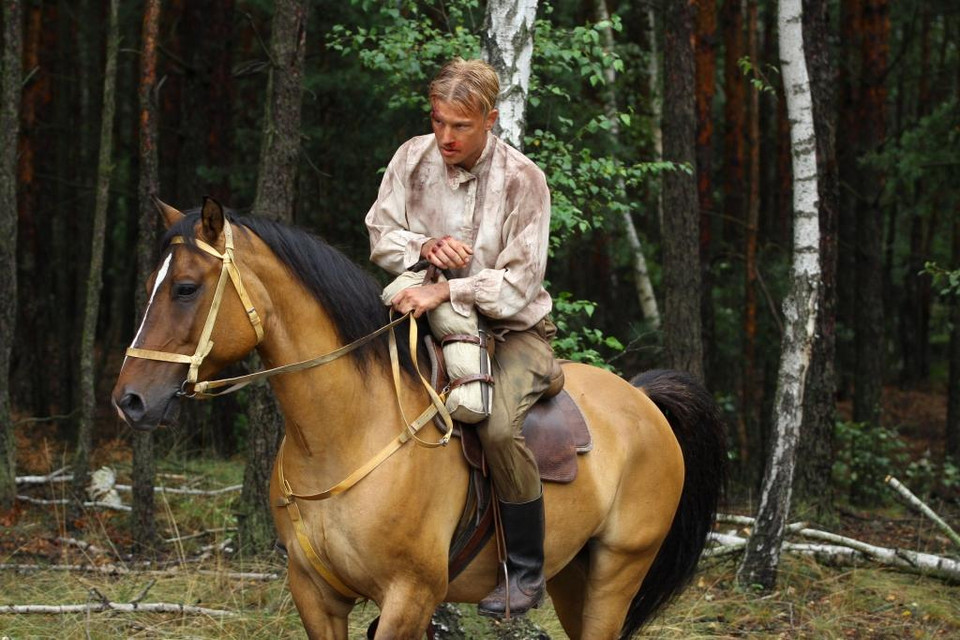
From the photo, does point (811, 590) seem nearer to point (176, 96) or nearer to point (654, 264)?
point (654, 264)

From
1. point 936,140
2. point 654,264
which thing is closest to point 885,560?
point 936,140

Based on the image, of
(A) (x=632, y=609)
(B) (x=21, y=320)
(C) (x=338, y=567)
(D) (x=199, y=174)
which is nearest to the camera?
(C) (x=338, y=567)

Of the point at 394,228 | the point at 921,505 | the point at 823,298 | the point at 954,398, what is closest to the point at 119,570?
the point at 394,228

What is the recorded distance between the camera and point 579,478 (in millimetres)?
4582

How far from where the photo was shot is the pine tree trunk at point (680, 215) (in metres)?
10.5

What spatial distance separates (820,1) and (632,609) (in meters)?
6.63

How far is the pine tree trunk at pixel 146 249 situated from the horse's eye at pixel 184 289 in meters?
4.62

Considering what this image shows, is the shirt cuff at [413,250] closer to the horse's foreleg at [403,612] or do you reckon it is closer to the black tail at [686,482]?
the horse's foreleg at [403,612]

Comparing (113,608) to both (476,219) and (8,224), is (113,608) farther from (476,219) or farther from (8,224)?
(8,224)

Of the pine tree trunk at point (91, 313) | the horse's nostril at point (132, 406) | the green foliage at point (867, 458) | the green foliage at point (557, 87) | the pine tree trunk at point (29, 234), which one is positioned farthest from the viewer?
the pine tree trunk at point (29, 234)

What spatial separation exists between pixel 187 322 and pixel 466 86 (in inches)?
52.8

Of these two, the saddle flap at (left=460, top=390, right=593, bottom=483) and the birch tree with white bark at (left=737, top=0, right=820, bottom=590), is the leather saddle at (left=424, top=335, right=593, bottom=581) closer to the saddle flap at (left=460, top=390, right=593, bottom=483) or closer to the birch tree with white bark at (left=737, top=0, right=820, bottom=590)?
the saddle flap at (left=460, top=390, right=593, bottom=483)

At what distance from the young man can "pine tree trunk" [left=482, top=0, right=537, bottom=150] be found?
1.73m

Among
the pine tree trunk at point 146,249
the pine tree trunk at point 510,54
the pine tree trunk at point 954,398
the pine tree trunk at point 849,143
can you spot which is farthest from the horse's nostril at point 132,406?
the pine tree trunk at point 954,398
